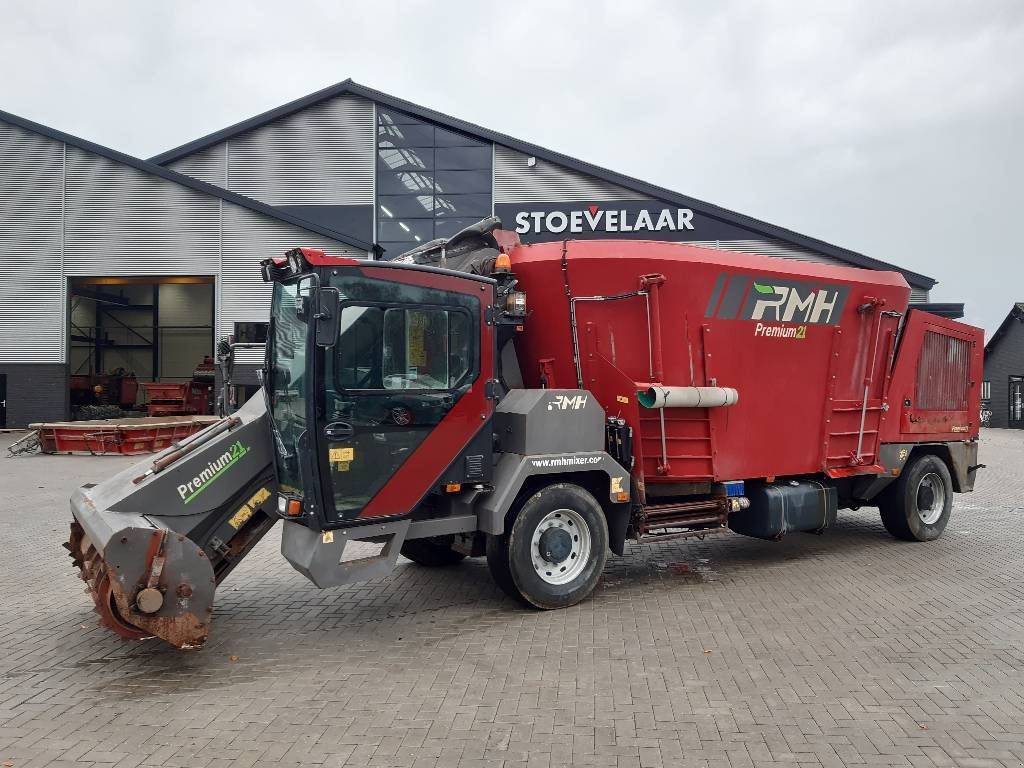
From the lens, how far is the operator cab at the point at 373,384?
5.27 m

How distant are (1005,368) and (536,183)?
25.8m

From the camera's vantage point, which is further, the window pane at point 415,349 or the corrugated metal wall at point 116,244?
the corrugated metal wall at point 116,244

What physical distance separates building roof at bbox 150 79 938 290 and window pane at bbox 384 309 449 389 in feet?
77.8

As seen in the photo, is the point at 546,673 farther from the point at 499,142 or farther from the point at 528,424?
the point at 499,142

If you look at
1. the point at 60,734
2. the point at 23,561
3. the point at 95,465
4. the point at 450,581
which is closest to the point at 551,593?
the point at 450,581

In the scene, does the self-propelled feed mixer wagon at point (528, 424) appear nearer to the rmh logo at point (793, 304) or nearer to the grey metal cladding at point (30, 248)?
the rmh logo at point (793, 304)

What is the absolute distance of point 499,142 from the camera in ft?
92.2

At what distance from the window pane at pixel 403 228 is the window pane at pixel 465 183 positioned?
130cm

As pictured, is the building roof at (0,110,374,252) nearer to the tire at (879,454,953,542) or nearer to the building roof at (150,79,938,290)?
the building roof at (150,79,938,290)

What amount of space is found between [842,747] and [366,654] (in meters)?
3.06

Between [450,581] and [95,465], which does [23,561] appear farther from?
[95,465]

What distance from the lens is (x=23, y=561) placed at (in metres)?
8.21

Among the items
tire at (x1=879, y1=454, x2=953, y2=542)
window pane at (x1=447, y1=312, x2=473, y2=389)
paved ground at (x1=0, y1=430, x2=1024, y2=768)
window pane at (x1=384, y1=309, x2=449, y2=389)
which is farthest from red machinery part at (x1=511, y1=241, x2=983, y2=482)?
window pane at (x1=384, y1=309, x2=449, y2=389)

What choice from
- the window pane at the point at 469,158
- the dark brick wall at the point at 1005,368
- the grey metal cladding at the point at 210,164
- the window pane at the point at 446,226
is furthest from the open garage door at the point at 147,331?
the dark brick wall at the point at 1005,368
